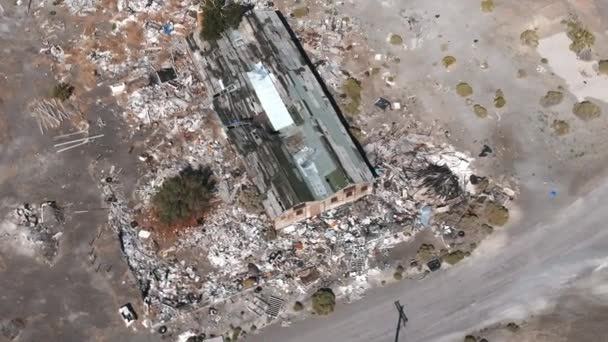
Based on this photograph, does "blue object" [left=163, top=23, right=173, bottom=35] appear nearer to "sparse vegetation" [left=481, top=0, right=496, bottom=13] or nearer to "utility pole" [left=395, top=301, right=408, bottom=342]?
"sparse vegetation" [left=481, top=0, right=496, bottom=13]

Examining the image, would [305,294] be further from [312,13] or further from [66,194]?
[312,13]

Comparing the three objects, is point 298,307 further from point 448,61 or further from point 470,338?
point 448,61

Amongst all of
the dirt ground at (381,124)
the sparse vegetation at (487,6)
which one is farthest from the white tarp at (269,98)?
the sparse vegetation at (487,6)

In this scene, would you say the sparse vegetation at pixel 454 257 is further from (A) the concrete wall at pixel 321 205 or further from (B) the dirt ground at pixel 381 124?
(A) the concrete wall at pixel 321 205

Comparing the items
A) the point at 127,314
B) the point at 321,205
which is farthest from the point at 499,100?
the point at 127,314

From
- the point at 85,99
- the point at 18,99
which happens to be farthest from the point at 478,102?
the point at 18,99
